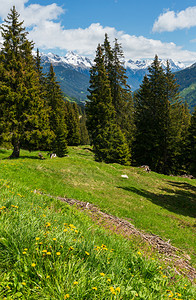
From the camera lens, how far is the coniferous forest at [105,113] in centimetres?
2161

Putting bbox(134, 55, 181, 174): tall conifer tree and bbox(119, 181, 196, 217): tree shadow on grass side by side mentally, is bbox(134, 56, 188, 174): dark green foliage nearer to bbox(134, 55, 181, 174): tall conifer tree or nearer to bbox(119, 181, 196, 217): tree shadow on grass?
bbox(134, 55, 181, 174): tall conifer tree

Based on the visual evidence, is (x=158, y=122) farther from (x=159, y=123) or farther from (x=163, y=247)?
(x=163, y=247)

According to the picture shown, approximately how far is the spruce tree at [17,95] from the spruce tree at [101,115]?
10.3m

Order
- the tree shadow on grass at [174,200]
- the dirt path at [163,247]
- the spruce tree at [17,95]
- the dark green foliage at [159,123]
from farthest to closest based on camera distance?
1. the dark green foliage at [159,123]
2. the spruce tree at [17,95]
3. the tree shadow on grass at [174,200]
4. the dirt path at [163,247]

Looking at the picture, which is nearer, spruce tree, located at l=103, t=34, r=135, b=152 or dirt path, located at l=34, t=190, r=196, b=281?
dirt path, located at l=34, t=190, r=196, b=281

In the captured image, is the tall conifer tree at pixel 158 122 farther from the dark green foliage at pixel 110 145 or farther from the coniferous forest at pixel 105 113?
the dark green foliage at pixel 110 145

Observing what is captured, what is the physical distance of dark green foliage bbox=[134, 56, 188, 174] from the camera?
32.0m

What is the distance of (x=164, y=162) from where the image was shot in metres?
34.2

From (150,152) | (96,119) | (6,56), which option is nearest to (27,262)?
(6,56)

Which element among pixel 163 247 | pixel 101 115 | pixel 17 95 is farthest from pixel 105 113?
pixel 163 247

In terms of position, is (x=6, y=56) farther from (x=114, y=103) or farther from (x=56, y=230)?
(x=56, y=230)

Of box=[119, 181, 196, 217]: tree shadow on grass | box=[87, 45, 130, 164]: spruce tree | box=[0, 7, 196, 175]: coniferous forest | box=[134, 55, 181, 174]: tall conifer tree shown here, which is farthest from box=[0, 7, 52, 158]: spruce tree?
box=[134, 55, 181, 174]: tall conifer tree

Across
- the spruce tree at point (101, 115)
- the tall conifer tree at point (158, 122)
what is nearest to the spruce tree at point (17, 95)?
the spruce tree at point (101, 115)

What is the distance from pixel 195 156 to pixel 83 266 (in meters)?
30.1
